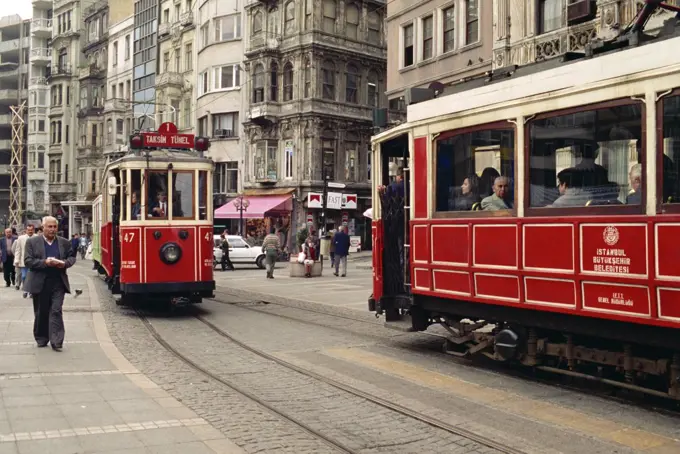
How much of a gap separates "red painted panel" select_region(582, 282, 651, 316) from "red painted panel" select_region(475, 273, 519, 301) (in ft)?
3.16

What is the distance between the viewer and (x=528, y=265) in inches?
304

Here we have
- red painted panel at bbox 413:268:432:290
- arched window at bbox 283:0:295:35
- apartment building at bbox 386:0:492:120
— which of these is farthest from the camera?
arched window at bbox 283:0:295:35

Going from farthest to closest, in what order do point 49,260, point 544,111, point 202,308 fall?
point 202,308 < point 49,260 < point 544,111

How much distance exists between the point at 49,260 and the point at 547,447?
665 centimetres

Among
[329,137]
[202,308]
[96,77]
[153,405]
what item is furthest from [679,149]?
[96,77]

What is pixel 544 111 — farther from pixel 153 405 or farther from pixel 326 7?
pixel 326 7

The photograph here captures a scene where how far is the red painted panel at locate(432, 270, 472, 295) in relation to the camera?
866cm

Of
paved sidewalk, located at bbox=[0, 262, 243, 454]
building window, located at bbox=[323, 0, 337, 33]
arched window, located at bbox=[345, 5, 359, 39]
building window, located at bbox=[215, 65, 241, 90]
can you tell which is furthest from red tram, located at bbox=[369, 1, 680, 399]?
building window, located at bbox=[215, 65, 241, 90]

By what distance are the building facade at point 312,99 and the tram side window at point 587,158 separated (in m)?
33.7

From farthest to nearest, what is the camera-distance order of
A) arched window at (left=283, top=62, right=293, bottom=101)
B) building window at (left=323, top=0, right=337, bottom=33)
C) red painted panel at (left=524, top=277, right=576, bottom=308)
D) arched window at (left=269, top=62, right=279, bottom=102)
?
1. arched window at (left=269, top=62, right=279, bottom=102)
2. arched window at (left=283, top=62, right=293, bottom=101)
3. building window at (left=323, top=0, right=337, bottom=33)
4. red painted panel at (left=524, top=277, right=576, bottom=308)

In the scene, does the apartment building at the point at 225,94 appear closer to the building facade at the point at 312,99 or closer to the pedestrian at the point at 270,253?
the building facade at the point at 312,99

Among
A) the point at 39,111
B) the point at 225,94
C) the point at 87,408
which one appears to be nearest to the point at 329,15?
the point at 225,94

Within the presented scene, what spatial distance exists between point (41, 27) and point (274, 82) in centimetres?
4405

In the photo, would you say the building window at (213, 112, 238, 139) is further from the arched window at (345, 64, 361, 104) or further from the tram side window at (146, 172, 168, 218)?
the tram side window at (146, 172, 168, 218)
